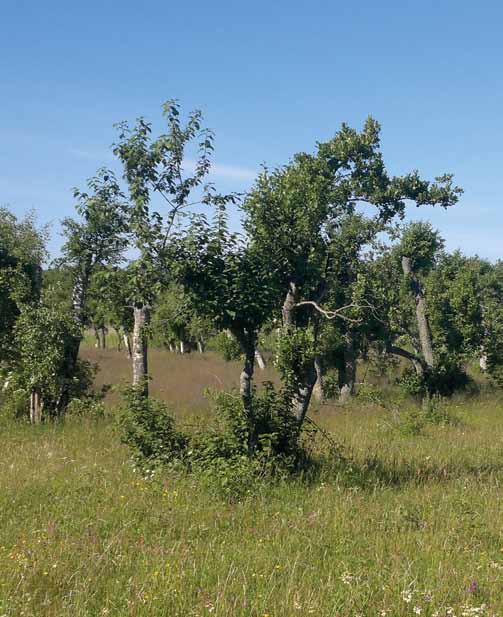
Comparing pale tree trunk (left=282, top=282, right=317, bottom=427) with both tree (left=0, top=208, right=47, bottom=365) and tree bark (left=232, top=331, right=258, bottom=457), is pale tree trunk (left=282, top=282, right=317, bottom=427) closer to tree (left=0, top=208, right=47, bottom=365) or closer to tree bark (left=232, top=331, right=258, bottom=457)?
tree bark (left=232, top=331, right=258, bottom=457)

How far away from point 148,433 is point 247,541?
368cm

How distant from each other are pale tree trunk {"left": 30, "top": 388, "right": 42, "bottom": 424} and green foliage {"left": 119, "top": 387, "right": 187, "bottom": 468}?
22.7ft

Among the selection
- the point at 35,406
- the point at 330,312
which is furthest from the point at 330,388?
the point at 330,312

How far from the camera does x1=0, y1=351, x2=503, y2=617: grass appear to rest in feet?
16.8

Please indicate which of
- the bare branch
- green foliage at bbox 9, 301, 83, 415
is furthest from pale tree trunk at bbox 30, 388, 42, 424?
the bare branch

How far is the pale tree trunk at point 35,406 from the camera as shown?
1622 cm

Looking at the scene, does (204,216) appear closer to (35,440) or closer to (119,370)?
(35,440)

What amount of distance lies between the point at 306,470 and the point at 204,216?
442cm

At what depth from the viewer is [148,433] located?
9.98m

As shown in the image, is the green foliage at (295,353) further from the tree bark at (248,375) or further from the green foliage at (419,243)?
the green foliage at (419,243)

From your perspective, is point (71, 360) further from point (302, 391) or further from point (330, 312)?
point (330, 312)

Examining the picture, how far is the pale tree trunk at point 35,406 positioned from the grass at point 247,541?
4.51m

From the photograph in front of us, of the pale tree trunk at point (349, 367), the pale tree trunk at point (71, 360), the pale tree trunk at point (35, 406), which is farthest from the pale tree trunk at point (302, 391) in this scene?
the pale tree trunk at point (349, 367)

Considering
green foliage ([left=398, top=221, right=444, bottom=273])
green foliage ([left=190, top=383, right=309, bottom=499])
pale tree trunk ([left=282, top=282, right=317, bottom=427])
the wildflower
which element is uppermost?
green foliage ([left=398, top=221, right=444, bottom=273])
